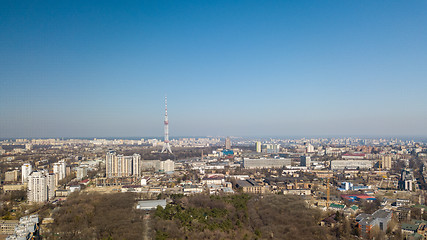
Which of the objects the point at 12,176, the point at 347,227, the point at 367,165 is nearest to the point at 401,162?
the point at 367,165

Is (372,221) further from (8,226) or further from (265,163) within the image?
(265,163)

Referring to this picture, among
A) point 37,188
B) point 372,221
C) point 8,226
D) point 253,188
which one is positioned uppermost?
point 37,188

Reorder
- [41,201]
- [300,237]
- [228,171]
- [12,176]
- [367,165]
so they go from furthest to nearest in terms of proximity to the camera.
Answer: [367,165] < [228,171] < [12,176] < [41,201] < [300,237]

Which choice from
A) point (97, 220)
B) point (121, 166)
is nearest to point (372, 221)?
point (97, 220)

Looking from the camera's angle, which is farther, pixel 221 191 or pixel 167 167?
pixel 167 167

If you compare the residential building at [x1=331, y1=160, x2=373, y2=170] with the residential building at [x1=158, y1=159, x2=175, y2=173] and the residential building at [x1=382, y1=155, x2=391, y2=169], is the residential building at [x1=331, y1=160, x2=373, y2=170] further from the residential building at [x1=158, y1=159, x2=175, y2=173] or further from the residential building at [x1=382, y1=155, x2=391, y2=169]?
the residential building at [x1=158, y1=159, x2=175, y2=173]

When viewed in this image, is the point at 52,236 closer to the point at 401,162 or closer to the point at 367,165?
the point at 367,165
